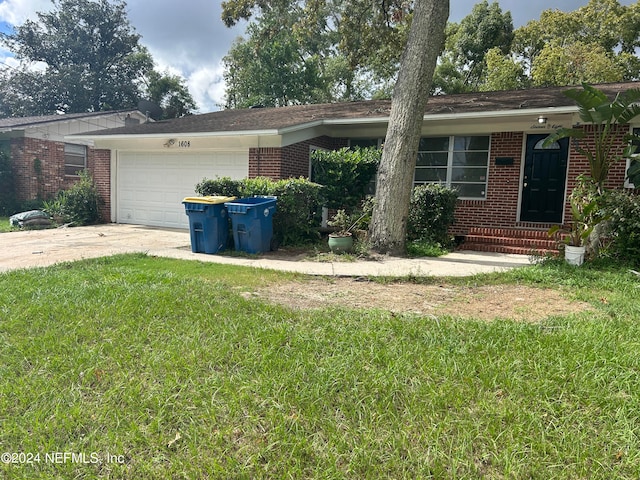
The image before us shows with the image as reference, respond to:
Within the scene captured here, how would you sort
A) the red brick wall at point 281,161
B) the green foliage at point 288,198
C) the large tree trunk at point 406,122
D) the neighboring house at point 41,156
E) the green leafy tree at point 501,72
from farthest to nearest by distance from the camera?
the green leafy tree at point 501,72 < the neighboring house at point 41,156 < the red brick wall at point 281,161 < the green foliage at point 288,198 < the large tree trunk at point 406,122

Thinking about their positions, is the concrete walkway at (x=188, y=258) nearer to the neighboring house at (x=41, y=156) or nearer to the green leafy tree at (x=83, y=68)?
the neighboring house at (x=41, y=156)

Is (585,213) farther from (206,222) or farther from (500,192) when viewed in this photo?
(206,222)

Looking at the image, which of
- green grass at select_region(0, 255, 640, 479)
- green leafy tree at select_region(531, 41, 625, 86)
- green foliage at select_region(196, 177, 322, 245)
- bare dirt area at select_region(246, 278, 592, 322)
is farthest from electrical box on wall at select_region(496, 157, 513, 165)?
green leafy tree at select_region(531, 41, 625, 86)

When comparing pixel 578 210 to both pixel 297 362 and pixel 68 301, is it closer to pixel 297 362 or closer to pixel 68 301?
pixel 297 362

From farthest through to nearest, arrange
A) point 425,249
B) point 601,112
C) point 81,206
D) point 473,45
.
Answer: point 473,45, point 81,206, point 425,249, point 601,112

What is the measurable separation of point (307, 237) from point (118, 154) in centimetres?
731

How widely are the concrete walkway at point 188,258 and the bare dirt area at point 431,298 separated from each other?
753 millimetres

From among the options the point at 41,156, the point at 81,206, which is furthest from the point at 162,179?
the point at 41,156

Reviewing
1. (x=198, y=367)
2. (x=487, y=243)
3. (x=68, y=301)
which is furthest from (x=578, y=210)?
(x=68, y=301)

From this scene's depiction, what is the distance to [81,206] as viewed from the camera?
13.0 m

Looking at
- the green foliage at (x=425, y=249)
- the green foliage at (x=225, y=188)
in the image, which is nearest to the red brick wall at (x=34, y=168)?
the green foliage at (x=225, y=188)

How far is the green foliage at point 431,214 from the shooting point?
895cm

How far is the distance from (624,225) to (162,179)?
10.9 meters

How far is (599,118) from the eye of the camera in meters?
7.20
